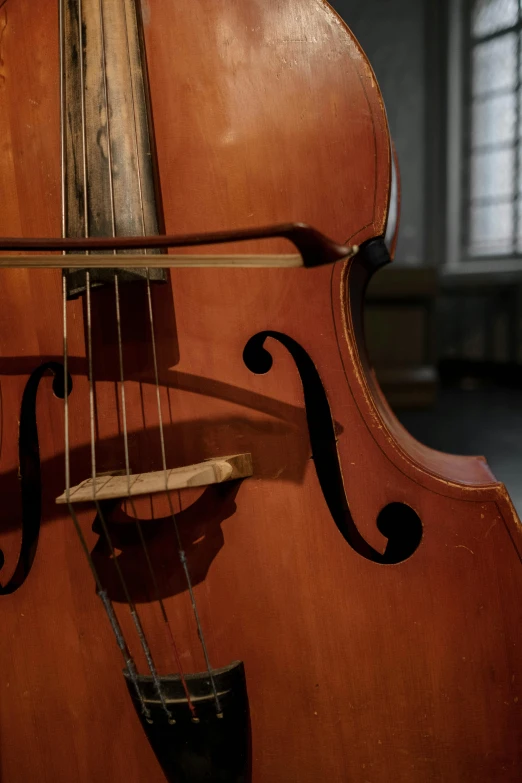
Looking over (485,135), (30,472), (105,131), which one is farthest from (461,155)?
(30,472)

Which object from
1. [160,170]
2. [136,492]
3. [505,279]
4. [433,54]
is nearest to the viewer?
[136,492]

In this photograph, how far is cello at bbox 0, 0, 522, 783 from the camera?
1.80 ft

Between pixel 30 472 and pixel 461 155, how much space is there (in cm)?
360

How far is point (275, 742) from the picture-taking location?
0.56 metres

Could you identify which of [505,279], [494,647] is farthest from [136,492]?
[505,279]

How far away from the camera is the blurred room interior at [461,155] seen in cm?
324

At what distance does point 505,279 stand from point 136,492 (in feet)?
9.92

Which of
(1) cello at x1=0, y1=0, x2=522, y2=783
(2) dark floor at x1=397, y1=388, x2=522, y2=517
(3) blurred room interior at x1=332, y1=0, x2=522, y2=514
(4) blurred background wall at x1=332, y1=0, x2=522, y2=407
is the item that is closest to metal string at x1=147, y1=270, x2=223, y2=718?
(1) cello at x1=0, y1=0, x2=522, y2=783

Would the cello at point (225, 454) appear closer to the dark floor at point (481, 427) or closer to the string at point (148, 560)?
the string at point (148, 560)

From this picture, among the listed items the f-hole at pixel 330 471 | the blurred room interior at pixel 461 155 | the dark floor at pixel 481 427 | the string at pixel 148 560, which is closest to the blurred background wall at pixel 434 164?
the blurred room interior at pixel 461 155

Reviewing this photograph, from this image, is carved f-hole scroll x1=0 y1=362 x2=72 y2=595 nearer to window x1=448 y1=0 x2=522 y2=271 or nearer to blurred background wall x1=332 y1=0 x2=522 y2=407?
blurred background wall x1=332 y1=0 x2=522 y2=407

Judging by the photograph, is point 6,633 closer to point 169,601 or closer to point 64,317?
point 169,601

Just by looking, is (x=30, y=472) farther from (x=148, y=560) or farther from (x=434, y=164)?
(x=434, y=164)

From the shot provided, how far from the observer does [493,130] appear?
3424 mm
